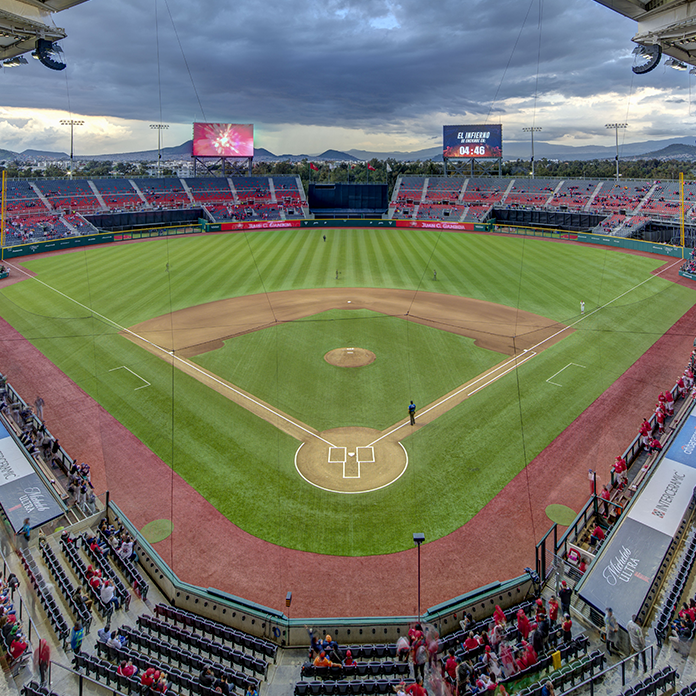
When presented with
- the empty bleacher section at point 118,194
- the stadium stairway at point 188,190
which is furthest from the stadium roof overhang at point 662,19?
the stadium stairway at point 188,190

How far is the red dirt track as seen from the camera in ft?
43.5

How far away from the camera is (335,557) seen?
14359mm

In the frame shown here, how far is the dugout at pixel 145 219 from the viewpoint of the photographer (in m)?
74.4

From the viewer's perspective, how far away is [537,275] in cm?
4759

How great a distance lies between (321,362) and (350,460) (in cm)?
949

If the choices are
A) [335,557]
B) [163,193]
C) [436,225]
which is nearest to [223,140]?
[163,193]

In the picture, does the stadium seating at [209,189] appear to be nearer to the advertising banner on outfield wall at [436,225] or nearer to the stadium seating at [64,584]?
the advertising banner on outfield wall at [436,225]

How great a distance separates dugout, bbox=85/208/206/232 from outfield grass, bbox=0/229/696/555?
629 inches

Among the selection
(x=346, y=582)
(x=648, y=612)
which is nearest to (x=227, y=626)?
(x=346, y=582)

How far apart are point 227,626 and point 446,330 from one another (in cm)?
2396

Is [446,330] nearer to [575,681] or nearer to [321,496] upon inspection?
[321,496]

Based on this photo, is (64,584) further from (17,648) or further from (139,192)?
(139,192)

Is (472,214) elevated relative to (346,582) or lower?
elevated

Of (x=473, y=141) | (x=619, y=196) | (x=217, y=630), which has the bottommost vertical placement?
(x=217, y=630)
